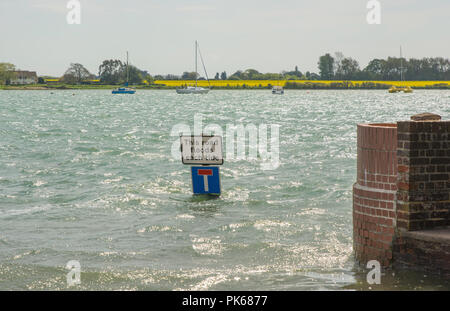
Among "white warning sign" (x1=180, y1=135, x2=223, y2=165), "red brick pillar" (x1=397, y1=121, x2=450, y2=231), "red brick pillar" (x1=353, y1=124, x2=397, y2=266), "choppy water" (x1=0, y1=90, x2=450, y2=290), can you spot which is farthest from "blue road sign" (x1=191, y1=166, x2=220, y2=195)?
"red brick pillar" (x1=397, y1=121, x2=450, y2=231)

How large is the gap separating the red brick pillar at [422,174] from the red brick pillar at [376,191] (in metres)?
0.13

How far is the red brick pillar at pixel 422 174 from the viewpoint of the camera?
8.94 metres

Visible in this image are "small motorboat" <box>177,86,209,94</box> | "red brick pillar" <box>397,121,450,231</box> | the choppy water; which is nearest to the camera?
"red brick pillar" <box>397,121,450,231</box>

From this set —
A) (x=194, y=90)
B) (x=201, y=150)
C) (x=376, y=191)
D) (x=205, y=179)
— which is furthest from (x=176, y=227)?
(x=194, y=90)

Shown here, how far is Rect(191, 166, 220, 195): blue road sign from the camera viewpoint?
1541 centimetres

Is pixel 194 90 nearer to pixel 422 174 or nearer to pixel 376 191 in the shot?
pixel 376 191

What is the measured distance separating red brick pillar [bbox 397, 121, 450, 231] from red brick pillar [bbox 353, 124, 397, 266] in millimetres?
127

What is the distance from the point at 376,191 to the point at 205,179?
691 cm

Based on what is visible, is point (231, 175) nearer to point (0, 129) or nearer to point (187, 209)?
point (187, 209)

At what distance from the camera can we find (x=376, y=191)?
9289 millimetres

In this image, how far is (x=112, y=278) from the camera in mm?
9859

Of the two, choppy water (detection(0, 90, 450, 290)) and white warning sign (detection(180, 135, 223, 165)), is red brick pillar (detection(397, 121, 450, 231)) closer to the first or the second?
choppy water (detection(0, 90, 450, 290))
